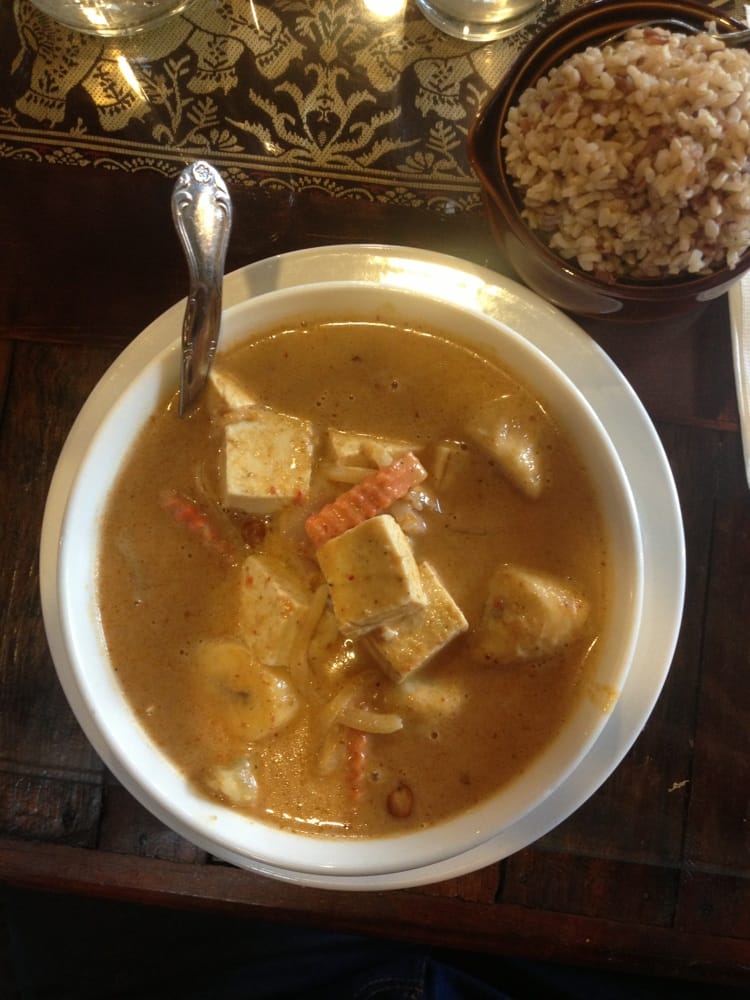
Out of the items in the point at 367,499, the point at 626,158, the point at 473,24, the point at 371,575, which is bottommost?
the point at 371,575

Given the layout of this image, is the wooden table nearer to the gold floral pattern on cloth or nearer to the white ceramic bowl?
the gold floral pattern on cloth

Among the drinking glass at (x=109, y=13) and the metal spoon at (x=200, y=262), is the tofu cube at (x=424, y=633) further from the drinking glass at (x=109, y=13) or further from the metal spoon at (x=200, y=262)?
the drinking glass at (x=109, y=13)

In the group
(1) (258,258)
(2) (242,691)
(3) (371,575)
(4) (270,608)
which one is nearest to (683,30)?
(1) (258,258)

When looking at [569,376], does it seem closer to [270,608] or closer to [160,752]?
[270,608]

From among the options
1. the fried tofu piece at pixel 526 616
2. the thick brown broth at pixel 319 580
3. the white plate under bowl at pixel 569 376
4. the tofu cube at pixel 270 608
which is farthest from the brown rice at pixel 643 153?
the tofu cube at pixel 270 608

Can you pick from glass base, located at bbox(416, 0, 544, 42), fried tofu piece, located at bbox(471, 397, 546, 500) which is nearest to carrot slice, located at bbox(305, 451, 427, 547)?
fried tofu piece, located at bbox(471, 397, 546, 500)
